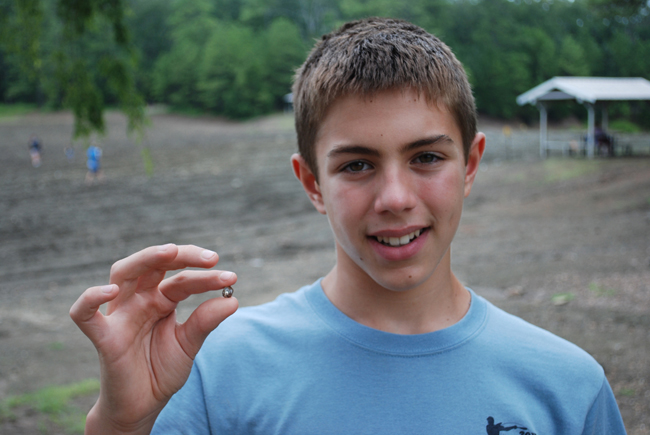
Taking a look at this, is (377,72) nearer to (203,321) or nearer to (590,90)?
(203,321)

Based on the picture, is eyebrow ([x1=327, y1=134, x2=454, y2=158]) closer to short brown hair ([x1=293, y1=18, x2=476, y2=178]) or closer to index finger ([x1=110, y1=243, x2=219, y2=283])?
short brown hair ([x1=293, y1=18, x2=476, y2=178])

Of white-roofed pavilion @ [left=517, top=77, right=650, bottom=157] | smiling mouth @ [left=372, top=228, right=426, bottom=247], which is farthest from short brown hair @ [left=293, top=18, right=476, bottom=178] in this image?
white-roofed pavilion @ [left=517, top=77, right=650, bottom=157]

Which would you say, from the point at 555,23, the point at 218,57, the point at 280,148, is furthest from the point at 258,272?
the point at 555,23

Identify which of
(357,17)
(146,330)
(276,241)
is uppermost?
(357,17)

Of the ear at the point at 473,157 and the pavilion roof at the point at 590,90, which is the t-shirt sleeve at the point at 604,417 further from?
the pavilion roof at the point at 590,90

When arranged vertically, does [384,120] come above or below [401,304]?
above

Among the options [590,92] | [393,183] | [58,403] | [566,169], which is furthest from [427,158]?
[590,92]

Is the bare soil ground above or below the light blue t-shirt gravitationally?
below
